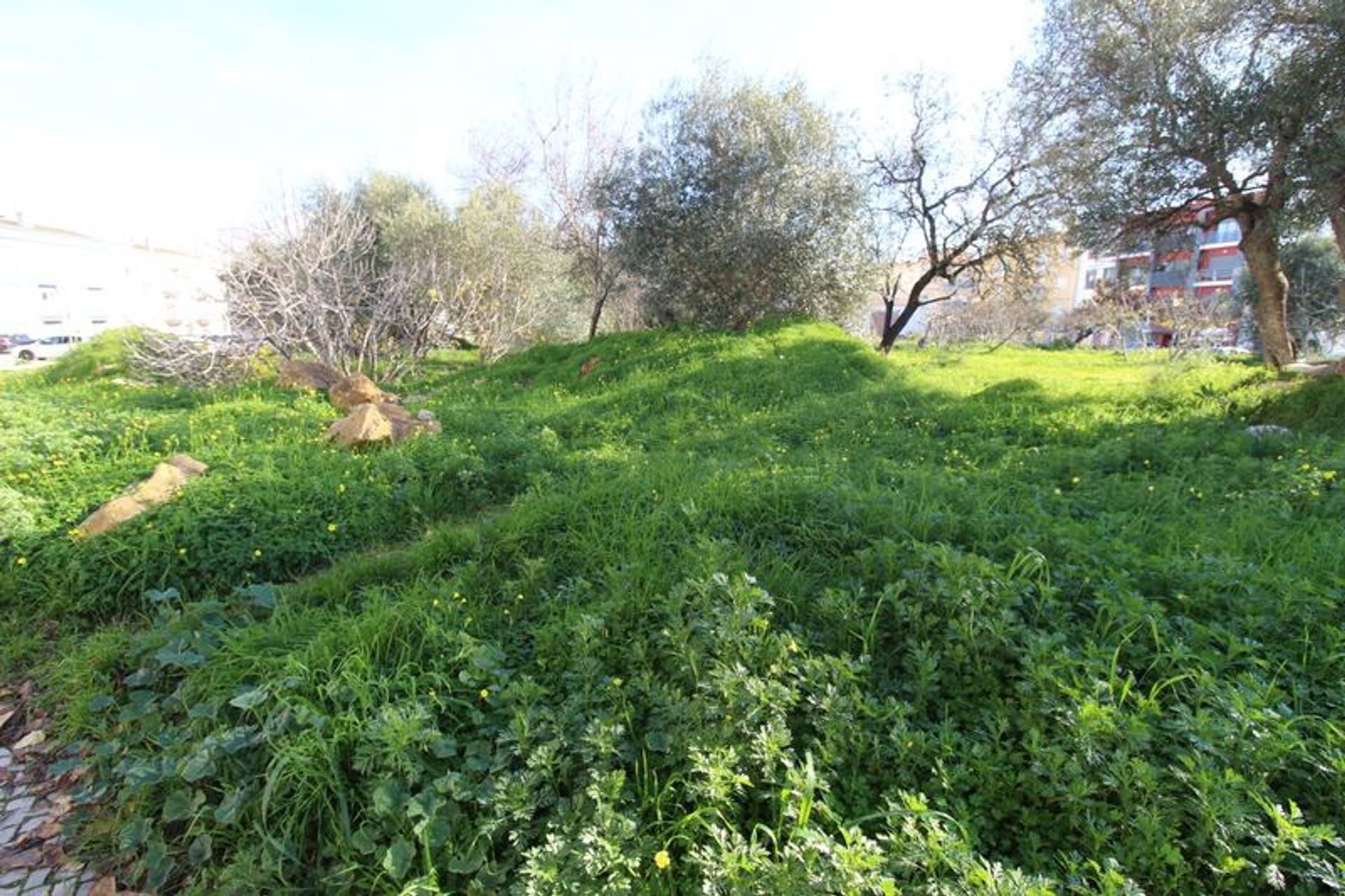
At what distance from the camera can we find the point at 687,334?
10.7 metres

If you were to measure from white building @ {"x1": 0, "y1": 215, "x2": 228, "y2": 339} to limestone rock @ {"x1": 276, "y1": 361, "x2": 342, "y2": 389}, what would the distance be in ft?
77.2

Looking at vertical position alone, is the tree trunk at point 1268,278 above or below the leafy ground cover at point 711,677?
above

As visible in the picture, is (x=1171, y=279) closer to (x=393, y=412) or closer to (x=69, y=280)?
(x=393, y=412)

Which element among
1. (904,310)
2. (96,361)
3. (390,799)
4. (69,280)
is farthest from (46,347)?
(390,799)

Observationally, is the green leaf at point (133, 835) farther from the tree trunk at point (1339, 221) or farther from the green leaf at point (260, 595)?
the tree trunk at point (1339, 221)

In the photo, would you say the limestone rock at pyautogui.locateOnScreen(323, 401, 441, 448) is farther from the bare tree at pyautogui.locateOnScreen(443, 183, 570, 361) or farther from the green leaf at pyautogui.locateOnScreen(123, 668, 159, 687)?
the bare tree at pyautogui.locateOnScreen(443, 183, 570, 361)

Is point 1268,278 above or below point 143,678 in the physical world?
above

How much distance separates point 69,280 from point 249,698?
42.4 metres

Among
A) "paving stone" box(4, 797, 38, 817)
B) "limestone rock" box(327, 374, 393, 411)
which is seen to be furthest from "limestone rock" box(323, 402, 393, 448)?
"paving stone" box(4, 797, 38, 817)

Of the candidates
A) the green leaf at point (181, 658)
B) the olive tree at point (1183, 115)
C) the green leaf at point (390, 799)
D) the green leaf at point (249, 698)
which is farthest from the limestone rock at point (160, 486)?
the olive tree at point (1183, 115)

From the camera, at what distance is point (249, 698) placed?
2.03 m

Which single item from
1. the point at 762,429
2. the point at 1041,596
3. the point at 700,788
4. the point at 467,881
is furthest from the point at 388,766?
the point at 762,429

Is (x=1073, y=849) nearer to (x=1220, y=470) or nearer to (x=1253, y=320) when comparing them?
(x=1220, y=470)

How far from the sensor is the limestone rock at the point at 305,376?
8523 millimetres
